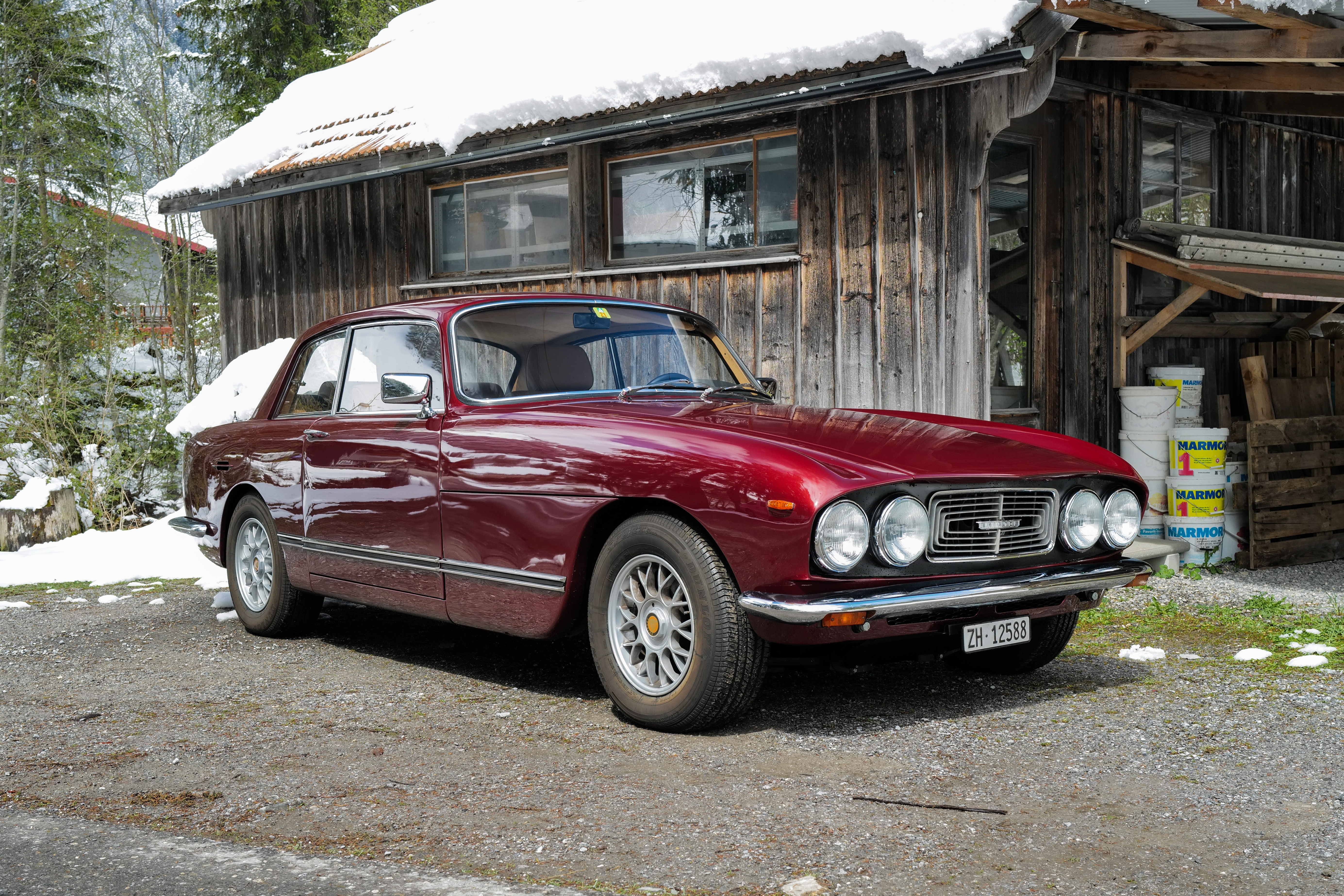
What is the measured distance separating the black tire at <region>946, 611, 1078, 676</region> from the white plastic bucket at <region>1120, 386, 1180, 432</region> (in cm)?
384

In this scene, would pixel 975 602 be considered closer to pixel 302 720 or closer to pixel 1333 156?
pixel 302 720

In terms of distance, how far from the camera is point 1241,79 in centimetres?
914

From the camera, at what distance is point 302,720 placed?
193 inches

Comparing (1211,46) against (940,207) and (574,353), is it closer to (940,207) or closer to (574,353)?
(940,207)

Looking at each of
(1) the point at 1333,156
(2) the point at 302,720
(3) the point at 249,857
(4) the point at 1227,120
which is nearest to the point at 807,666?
(2) the point at 302,720

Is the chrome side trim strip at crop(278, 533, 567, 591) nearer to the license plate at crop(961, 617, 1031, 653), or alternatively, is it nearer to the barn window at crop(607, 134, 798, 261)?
the license plate at crop(961, 617, 1031, 653)

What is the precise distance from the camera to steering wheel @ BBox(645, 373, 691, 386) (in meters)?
5.70

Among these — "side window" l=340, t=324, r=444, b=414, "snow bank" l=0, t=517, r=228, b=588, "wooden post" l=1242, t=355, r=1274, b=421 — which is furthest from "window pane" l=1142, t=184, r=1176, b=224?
"snow bank" l=0, t=517, r=228, b=588

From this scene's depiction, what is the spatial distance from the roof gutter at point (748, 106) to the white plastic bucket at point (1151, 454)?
300 centimetres

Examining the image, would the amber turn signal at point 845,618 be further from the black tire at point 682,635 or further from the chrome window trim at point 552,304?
the chrome window trim at point 552,304

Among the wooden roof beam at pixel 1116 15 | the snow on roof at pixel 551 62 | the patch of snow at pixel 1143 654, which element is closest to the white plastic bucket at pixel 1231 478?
the wooden roof beam at pixel 1116 15

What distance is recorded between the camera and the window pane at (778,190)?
8969 mm

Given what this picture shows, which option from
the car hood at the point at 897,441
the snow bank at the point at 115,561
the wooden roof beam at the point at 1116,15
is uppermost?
the wooden roof beam at the point at 1116,15

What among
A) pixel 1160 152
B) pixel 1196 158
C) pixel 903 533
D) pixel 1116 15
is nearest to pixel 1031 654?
pixel 903 533
